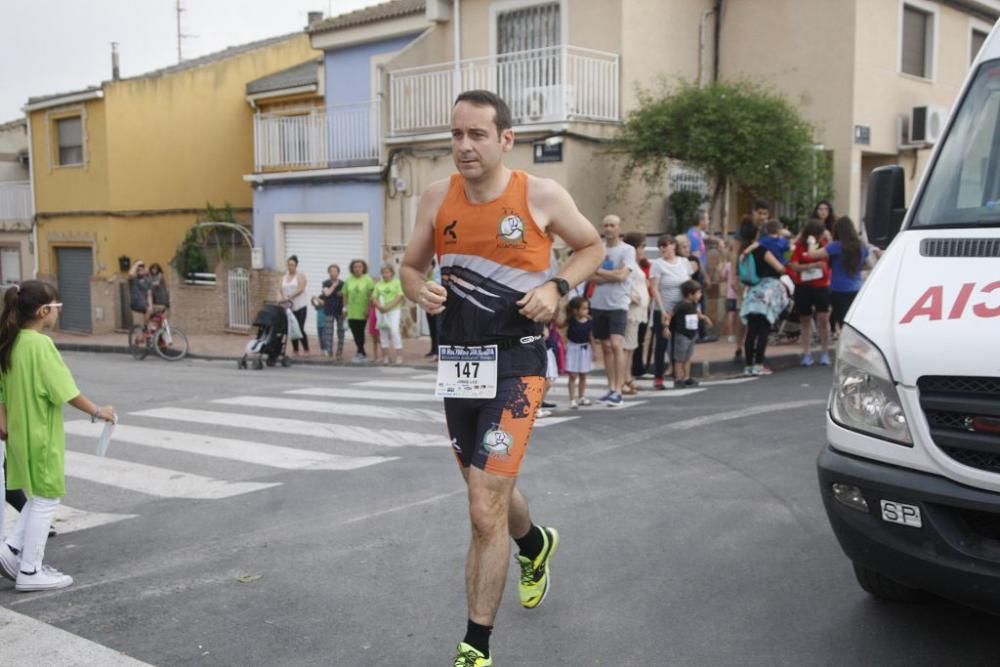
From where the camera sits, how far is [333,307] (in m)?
17.8

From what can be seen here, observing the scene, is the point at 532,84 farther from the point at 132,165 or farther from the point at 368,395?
the point at 132,165

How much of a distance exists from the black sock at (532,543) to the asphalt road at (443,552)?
271 millimetres

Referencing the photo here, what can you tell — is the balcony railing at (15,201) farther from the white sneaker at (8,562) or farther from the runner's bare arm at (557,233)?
the runner's bare arm at (557,233)

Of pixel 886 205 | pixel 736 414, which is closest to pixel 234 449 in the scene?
pixel 736 414

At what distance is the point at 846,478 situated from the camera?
3.83m

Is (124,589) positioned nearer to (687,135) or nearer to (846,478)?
(846,478)

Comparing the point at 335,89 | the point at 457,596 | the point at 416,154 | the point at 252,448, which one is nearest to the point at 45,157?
the point at 335,89

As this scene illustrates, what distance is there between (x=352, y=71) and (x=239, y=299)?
5761mm

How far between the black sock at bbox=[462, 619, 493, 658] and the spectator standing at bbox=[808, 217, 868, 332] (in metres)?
9.54

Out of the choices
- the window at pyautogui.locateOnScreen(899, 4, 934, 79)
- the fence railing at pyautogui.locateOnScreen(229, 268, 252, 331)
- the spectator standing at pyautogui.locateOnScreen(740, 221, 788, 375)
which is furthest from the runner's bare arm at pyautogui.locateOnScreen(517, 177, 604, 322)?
the fence railing at pyautogui.locateOnScreen(229, 268, 252, 331)

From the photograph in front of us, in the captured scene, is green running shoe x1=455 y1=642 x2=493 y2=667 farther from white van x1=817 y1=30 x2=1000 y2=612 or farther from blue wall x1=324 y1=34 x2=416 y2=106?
blue wall x1=324 y1=34 x2=416 y2=106

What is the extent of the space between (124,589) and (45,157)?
27.5m

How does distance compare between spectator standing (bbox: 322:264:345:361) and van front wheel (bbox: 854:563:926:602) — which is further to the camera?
spectator standing (bbox: 322:264:345:361)

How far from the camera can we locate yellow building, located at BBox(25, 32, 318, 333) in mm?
27594
